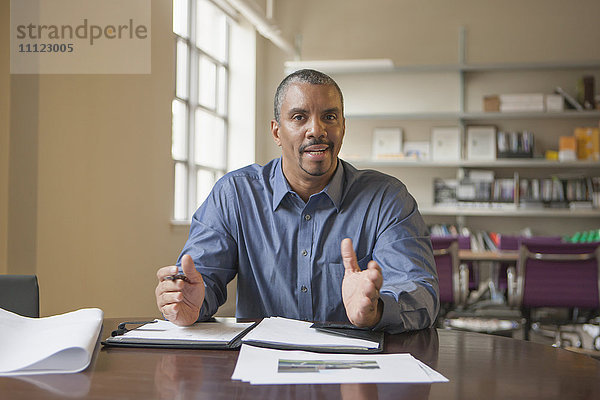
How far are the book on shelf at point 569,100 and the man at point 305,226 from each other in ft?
16.9

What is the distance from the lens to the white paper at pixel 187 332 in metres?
1.19

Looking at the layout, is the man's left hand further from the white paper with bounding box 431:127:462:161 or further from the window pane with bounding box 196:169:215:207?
the white paper with bounding box 431:127:462:161

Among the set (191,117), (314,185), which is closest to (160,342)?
(314,185)

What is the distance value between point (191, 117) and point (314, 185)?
4.05 m

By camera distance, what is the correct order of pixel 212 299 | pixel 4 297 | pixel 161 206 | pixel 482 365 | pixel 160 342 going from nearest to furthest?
pixel 482 365 → pixel 160 342 → pixel 4 297 → pixel 212 299 → pixel 161 206

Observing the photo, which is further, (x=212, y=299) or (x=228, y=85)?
(x=228, y=85)

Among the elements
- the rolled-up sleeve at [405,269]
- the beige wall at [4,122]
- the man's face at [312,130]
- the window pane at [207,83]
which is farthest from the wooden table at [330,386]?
the window pane at [207,83]

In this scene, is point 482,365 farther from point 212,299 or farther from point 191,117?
point 191,117

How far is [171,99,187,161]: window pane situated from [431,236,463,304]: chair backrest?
2387mm

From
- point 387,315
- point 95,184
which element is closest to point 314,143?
point 387,315

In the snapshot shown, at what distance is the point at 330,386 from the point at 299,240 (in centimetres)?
85

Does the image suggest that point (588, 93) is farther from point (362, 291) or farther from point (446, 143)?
point (362, 291)

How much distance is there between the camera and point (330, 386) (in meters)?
0.90

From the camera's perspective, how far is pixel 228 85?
22.6 feet
